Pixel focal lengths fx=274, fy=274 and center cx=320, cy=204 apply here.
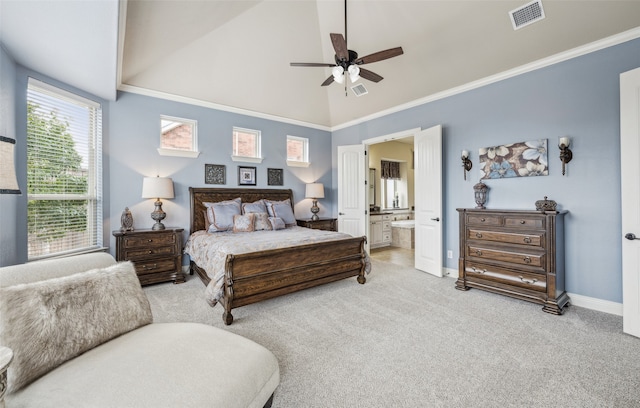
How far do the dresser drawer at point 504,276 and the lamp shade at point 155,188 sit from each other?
4.38 m

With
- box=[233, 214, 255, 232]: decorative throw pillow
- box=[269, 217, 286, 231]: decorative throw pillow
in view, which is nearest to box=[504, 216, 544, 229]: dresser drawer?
box=[269, 217, 286, 231]: decorative throw pillow

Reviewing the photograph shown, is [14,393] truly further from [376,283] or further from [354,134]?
[354,134]

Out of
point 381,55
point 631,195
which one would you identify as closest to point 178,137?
point 381,55

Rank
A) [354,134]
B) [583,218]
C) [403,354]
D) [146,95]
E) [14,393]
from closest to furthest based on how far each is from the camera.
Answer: [14,393], [403,354], [583,218], [146,95], [354,134]

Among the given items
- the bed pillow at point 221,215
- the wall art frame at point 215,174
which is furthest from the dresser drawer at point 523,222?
the wall art frame at point 215,174

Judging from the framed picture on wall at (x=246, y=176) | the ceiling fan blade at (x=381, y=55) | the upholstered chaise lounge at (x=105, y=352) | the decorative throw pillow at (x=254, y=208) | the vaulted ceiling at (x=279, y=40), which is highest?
the vaulted ceiling at (x=279, y=40)

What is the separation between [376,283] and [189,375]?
3.14 metres

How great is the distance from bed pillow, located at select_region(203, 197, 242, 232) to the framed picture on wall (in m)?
0.73

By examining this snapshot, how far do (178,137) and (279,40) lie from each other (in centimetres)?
230

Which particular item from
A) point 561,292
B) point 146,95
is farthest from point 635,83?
point 146,95

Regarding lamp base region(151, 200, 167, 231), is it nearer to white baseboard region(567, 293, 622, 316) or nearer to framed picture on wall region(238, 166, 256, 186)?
framed picture on wall region(238, 166, 256, 186)

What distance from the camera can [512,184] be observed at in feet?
11.9

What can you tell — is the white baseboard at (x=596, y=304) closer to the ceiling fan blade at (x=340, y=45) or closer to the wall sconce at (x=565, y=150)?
the wall sconce at (x=565, y=150)

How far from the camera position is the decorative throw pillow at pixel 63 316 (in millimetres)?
1142
